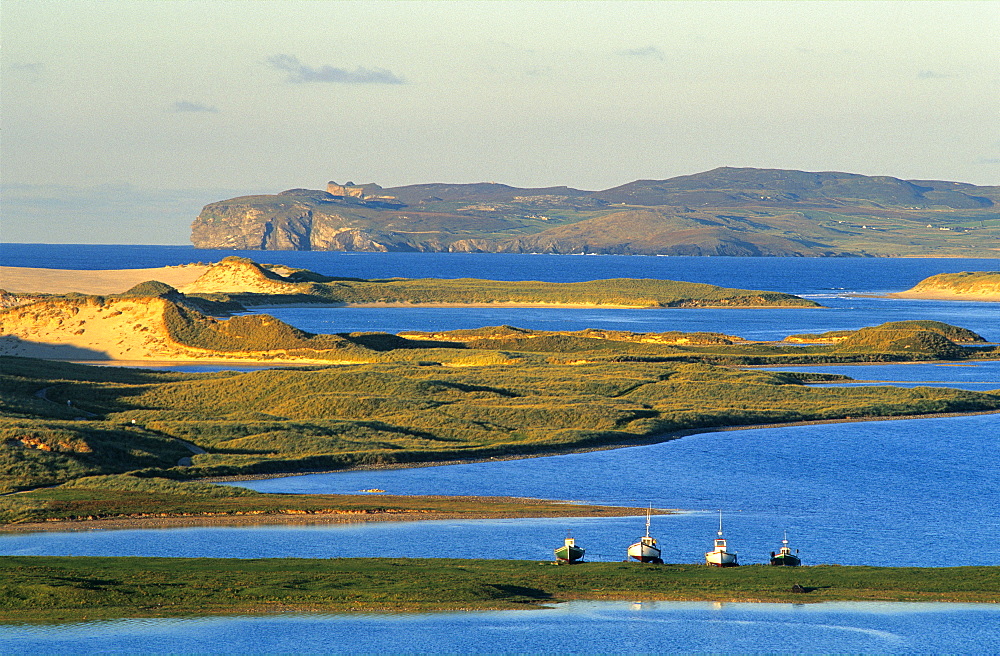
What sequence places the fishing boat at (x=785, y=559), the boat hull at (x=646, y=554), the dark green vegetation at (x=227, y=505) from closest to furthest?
the boat hull at (x=646, y=554), the fishing boat at (x=785, y=559), the dark green vegetation at (x=227, y=505)

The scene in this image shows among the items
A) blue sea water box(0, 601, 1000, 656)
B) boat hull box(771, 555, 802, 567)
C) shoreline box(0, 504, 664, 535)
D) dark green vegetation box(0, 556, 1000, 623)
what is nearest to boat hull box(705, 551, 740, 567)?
dark green vegetation box(0, 556, 1000, 623)

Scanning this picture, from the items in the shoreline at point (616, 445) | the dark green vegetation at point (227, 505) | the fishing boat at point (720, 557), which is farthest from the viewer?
the shoreline at point (616, 445)

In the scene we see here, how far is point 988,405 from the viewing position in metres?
84.2

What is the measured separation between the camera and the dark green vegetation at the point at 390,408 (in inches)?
2282

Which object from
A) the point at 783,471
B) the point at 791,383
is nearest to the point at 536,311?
the point at 791,383

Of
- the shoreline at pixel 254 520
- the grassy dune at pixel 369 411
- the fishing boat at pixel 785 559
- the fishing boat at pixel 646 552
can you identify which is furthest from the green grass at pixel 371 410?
the fishing boat at pixel 785 559

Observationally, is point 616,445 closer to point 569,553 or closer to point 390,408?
point 390,408

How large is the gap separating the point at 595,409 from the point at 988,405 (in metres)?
28.6

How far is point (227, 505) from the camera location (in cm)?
4828

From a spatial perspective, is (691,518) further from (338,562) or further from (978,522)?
(338,562)

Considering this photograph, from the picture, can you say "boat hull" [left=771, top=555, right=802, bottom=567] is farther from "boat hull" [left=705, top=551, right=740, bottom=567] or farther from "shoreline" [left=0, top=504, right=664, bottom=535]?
"shoreline" [left=0, top=504, right=664, bottom=535]

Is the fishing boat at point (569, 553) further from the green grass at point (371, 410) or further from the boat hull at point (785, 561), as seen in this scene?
the green grass at point (371, 410)

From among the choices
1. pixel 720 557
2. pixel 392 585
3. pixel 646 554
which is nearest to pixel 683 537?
pixel 720 557

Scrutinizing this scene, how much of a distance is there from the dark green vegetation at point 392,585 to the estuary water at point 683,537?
89cm
